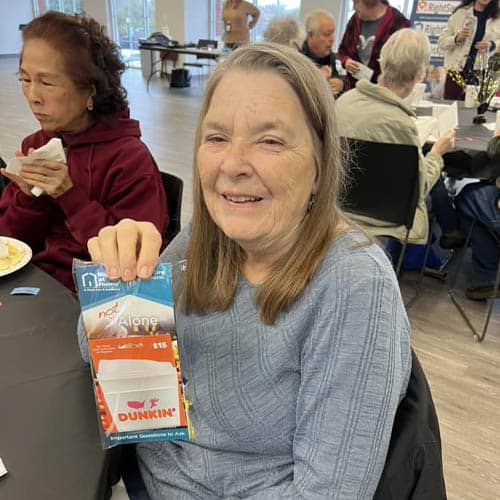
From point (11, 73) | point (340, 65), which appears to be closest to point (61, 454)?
point (340, 65)

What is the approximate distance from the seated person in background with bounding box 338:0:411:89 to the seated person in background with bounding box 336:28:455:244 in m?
1.57

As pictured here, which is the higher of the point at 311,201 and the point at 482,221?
the point at 311,201

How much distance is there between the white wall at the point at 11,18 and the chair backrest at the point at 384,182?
14480mm

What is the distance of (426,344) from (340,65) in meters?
3.14

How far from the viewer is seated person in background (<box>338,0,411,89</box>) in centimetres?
424

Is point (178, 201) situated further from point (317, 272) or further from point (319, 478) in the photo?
point (319, 478)

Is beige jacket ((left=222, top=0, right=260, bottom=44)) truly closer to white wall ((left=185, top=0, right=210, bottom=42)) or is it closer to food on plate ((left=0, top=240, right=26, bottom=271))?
white wall ((left=185, top=0, right=210, bottom=42))

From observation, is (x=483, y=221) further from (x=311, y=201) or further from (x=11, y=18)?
(x=11, y=18)

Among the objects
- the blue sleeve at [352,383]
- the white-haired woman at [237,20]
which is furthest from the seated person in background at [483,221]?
the white-haired woman at [237,20]

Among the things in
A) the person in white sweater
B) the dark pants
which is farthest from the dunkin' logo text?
the person in white sweater

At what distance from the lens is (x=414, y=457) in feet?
2.34

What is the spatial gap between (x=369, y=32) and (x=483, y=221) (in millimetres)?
2514

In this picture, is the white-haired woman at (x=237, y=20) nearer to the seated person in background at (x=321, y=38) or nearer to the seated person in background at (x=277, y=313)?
the seated person in background at (x=321, y=38)

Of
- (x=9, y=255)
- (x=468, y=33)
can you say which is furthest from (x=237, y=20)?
(x=9, y=255)
